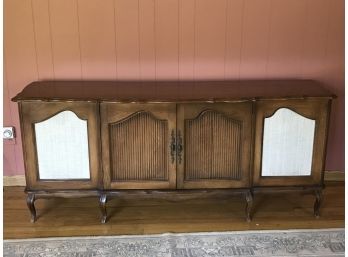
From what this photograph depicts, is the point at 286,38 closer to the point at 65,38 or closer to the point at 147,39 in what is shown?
the point at 147,39

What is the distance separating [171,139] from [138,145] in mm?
170

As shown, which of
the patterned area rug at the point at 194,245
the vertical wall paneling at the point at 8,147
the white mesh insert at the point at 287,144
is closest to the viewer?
the patterned area rug at the point at 194,245

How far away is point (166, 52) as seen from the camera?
2686 millimetres

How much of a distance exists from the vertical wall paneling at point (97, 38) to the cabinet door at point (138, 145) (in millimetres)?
453

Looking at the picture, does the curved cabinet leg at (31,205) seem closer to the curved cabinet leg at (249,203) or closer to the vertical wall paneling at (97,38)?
the vertical wall paneling at (97,38)

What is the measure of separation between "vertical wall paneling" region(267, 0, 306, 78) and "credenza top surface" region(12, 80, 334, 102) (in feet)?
0.28

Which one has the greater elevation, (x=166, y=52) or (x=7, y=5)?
(x=7, y=5)

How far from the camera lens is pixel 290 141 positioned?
2.45m

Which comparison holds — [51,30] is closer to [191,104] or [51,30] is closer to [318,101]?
[191,104]

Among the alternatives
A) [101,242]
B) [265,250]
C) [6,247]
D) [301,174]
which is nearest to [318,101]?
[301,174]

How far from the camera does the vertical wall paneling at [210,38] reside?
103 inches

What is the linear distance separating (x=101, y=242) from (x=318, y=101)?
1.29 meters

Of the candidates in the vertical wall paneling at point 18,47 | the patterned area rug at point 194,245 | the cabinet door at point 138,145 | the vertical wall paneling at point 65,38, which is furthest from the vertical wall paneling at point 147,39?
the patterned area rug at point 194,245

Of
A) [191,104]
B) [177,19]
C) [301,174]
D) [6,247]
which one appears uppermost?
[177,19]
